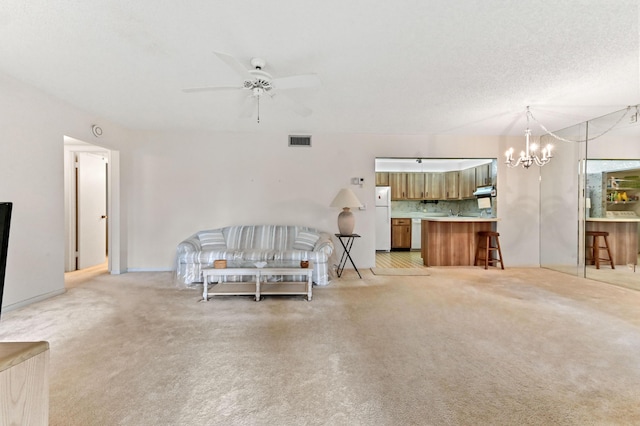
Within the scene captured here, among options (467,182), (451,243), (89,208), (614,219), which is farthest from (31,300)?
(614,219)

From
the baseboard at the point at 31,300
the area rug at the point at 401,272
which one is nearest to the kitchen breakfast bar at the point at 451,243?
the area rug at the point at 401,272

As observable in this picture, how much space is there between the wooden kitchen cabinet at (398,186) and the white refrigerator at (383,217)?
50 cm

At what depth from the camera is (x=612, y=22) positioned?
83.9 inches

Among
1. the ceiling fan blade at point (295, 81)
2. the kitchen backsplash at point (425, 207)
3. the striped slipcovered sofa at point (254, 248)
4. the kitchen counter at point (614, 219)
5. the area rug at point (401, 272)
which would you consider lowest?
the area rug at point (401, 272)

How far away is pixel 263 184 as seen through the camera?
5.14 meters

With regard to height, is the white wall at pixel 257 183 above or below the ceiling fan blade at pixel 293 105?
below

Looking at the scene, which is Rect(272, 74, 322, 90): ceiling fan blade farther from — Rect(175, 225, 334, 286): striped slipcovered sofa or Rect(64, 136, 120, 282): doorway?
Rect(64, 136, 120, 282): doorway

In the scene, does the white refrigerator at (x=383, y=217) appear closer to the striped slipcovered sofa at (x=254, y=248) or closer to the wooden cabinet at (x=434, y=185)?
the wooden cabinet at (x=434, y=185)

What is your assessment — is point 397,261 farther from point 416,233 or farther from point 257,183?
point 257,183

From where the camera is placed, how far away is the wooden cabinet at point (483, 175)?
630 centimetres

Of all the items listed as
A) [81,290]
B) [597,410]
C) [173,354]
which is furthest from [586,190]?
[81,290]

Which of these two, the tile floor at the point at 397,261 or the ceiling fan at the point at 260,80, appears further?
the tile floor at the point at 397,261

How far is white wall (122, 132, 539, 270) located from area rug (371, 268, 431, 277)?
1.07ft

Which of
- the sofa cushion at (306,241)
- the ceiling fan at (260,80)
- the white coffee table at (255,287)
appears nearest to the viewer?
the ceiling fan at (260,80)
